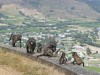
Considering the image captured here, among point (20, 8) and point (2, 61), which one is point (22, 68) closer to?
point (2, 61)

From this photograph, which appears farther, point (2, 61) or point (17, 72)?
point (2, 61)

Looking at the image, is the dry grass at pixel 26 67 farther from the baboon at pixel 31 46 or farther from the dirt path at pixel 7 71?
the baboon at pixel 31 46

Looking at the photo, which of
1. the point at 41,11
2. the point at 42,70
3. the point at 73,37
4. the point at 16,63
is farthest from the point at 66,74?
the point at 41,11

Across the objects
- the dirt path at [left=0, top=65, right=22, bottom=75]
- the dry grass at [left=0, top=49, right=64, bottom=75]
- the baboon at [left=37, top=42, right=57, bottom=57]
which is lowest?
the dirt path at [left=0, top=65, right=22, bottom=75]

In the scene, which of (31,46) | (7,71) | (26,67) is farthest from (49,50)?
(7,71)

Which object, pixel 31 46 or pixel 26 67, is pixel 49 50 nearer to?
pixel 31 46

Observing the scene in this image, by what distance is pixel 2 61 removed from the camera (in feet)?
42.8

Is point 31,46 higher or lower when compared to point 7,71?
higher

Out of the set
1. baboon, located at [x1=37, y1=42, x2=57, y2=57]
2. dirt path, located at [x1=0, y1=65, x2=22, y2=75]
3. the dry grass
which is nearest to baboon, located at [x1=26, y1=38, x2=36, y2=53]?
baboon, located at [x1=37, y1=42, x2=57, y2=57]

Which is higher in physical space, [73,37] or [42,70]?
[42,70]

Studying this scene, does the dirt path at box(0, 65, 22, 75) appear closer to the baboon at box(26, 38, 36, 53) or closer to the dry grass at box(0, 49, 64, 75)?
the dry grass at box(0, 49, 64, 75)

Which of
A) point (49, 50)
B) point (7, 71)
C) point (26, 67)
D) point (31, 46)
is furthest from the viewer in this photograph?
point (31, 46)

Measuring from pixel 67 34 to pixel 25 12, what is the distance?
72.6 m

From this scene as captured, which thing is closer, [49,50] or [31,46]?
[49,50]
